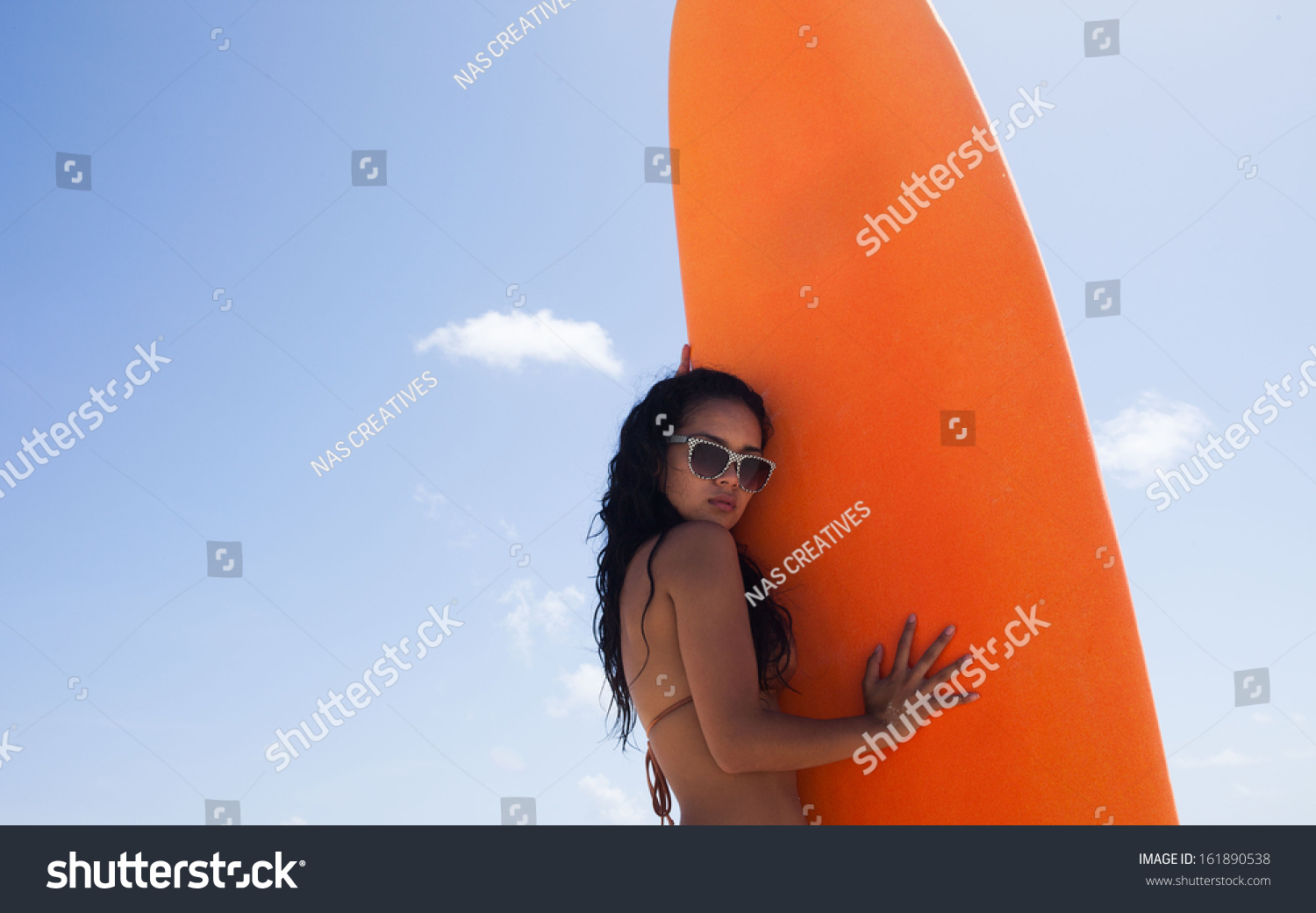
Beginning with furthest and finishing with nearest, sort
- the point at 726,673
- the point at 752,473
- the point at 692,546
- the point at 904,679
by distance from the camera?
the point at 752,473 → the point at 904,679 → the point at 692,546 → the point at 726,673

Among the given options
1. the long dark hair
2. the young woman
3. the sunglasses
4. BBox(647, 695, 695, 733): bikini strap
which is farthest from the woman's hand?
the sunglasses

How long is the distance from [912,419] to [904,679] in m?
0.74

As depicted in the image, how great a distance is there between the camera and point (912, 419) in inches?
102

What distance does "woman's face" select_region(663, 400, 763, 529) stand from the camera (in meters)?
2.50

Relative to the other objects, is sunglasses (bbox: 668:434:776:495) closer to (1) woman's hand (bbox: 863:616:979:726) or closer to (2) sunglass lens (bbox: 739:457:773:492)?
(2) sunglass lens (bbox: 739:457:773:492)

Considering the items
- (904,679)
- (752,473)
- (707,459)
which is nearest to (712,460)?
(707,459)

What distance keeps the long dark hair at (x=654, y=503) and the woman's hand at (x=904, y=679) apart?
0.25m

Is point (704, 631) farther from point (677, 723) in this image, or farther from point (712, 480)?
point (712, 480)

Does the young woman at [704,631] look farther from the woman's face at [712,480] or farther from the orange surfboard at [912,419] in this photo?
the orange surfboard at [912,419]

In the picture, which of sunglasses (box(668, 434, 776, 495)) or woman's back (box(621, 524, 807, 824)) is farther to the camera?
sunglasses (box(668, 434, 776, 495))

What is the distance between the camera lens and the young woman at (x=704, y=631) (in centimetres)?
211

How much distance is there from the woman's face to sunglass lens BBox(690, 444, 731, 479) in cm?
2
